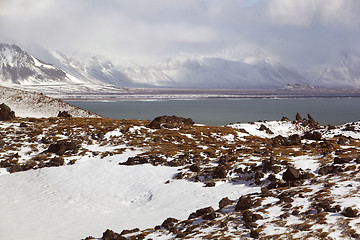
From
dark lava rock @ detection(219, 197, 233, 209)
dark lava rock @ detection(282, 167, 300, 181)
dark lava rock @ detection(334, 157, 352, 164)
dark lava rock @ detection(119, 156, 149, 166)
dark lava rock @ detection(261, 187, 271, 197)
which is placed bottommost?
dark lava rock @ detection(219, 197, 233, 209)

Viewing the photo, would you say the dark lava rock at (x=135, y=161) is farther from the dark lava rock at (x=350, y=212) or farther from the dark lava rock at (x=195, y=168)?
the dark lava rock at (x=350, y=212)

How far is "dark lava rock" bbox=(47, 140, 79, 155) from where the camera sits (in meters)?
32.0

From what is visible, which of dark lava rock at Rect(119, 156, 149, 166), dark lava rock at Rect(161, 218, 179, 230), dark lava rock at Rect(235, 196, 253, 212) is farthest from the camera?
dark lava rock at Rect(119, 156, 149, 166)

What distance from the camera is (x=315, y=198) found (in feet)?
56.6

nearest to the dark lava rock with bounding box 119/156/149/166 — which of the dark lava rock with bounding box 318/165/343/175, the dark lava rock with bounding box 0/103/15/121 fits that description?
the dark lava rock with bounding box 318/165/343/175

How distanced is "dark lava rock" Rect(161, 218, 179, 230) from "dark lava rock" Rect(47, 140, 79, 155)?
16.3 meters

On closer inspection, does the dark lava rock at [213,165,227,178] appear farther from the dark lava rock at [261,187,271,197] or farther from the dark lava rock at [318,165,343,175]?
the dark lava rock at [318,165,343,175]

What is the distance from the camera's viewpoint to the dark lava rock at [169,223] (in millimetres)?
17962

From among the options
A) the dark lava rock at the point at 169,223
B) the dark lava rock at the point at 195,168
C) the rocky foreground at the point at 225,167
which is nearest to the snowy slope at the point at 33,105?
the rocky foreground at the point at 225,167

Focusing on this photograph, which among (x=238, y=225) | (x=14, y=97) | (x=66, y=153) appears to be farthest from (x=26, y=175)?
(x=14, y=97)

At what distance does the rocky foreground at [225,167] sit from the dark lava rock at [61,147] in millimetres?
83

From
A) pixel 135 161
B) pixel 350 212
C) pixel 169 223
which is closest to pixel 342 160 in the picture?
pixel 350 212

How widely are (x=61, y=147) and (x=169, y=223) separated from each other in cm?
1697

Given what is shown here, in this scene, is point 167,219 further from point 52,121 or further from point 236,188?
point 52,121
